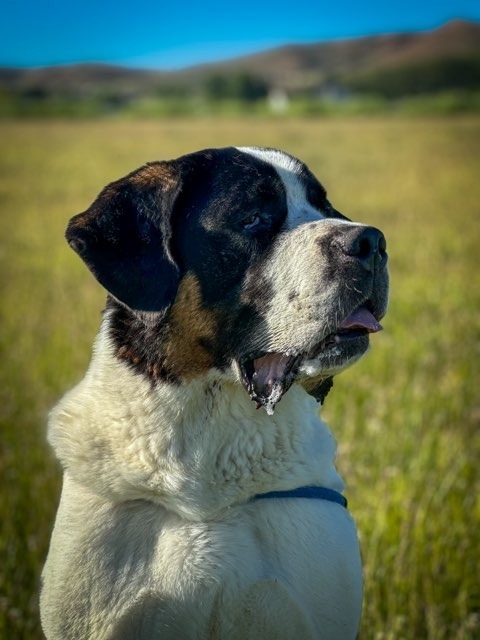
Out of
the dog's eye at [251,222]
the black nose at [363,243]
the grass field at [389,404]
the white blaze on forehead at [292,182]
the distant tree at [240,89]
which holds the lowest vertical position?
the grass field at [389,404]

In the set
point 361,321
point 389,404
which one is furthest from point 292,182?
point 389,404

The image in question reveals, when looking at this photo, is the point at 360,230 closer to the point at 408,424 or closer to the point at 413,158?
the point at 408,424

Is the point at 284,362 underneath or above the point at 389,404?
above

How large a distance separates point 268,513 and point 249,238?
3.00 feet

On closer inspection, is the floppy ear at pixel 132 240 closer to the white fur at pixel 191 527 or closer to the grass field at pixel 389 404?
the white fur at pixel 191 527

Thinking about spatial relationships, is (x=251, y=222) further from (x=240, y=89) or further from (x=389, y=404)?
(x=240, y=89)

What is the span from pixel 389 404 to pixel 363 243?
11.3ft

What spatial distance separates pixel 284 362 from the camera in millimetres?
2691

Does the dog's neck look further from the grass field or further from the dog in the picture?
the grass field

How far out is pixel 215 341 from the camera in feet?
8.94

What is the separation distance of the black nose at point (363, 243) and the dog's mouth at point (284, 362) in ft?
0.60

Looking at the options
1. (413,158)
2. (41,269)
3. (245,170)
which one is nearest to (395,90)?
(413,158)

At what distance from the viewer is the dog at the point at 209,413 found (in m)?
2.66

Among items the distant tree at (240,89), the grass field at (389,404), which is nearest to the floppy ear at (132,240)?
the grass field at (389,404)
